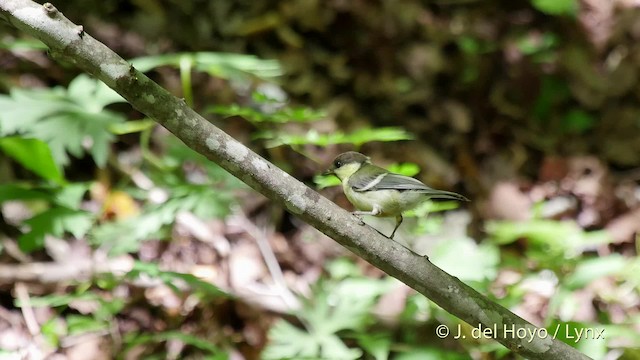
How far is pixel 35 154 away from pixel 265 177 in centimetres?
129

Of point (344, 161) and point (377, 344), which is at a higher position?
point (344, 161)

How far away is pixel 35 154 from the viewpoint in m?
2.33

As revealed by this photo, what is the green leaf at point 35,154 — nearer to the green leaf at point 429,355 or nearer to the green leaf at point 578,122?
the green leaf at point 429,355

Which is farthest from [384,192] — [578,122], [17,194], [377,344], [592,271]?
[578,122]

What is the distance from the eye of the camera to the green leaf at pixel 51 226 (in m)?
2.12

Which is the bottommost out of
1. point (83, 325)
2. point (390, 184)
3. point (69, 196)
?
point (83, 325)

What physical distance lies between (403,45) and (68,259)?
237cm

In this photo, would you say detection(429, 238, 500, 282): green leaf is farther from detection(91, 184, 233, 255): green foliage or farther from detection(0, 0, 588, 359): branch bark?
detection(91, 184, 233, 255): green foliage

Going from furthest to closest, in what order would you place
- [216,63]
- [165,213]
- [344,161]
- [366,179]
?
[216,63]
[165,213]
[344,161]
[366,179]

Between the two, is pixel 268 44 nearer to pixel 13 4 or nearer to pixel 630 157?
pixel 630 157

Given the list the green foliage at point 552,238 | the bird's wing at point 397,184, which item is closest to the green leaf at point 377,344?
the bird's wing at point 397,184

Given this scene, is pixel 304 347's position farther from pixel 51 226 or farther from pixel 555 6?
pixel 555 6

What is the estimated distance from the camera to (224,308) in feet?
8.64

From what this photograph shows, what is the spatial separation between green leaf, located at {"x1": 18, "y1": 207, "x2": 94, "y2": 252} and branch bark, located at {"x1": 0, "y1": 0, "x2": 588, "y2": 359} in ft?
2.91
